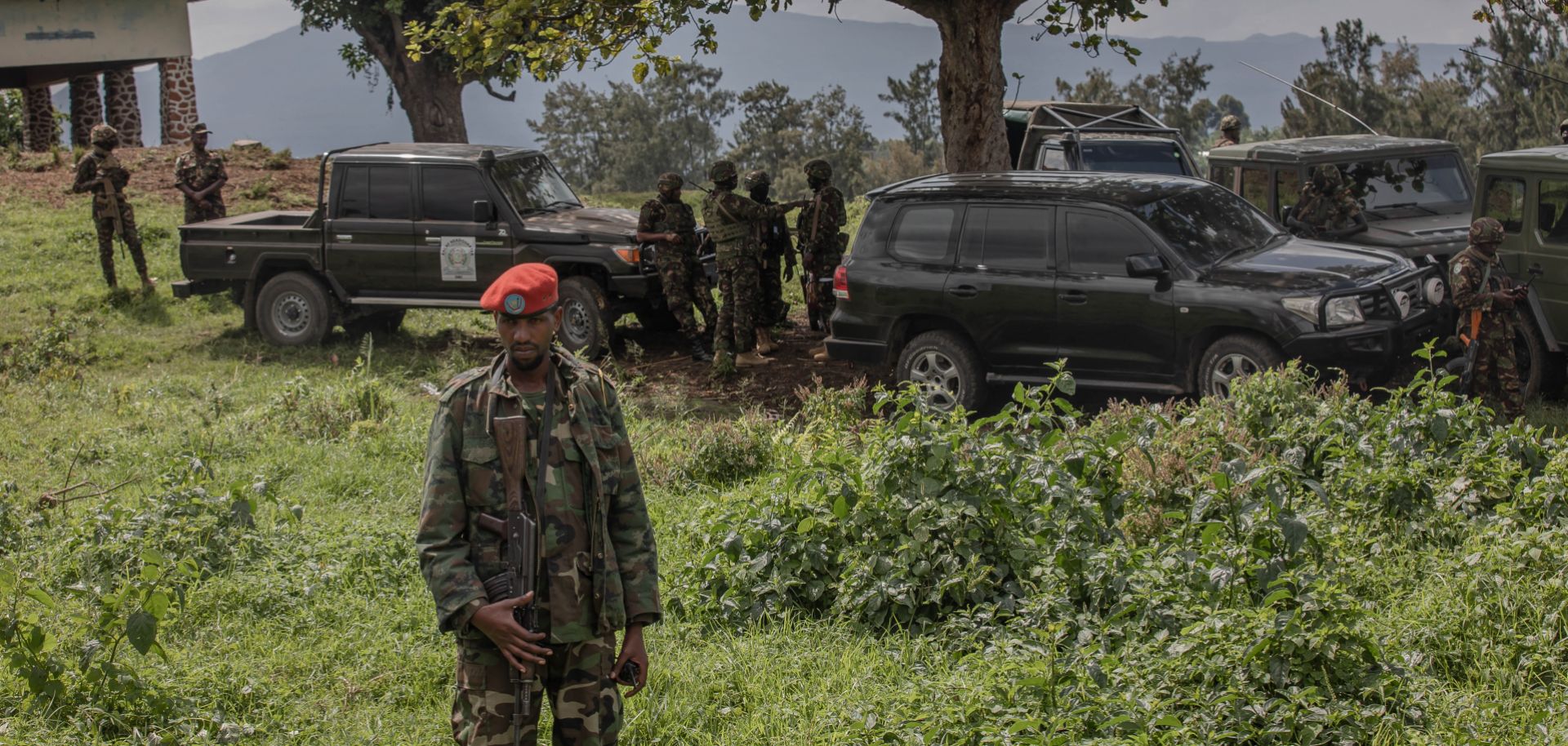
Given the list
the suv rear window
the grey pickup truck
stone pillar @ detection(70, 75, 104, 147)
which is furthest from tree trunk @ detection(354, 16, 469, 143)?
the suv rear window

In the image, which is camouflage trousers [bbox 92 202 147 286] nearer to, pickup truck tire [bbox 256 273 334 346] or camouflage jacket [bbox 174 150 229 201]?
camouflage jacket [bbox 174 150 229 201]

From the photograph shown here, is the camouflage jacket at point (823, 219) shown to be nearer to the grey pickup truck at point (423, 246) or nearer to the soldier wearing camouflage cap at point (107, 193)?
the grey pickup truck at point (423, 246)

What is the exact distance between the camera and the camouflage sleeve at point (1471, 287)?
8.49m

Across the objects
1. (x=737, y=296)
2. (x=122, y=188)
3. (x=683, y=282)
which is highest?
(x=122, y=188)

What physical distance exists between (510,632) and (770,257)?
912 cm

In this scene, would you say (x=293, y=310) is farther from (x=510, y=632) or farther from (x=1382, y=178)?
(x=510, y=632)

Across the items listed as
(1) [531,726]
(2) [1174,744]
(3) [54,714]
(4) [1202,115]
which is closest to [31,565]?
(3) [54,714]

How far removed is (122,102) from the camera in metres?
28.2

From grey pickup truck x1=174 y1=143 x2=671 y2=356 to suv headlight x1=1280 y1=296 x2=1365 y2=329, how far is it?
575 cm

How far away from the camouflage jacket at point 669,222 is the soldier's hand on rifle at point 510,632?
865cm

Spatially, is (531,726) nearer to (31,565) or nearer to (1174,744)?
(1174,744)

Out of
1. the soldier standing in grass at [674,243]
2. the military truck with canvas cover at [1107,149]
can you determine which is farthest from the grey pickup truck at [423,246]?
the military truck with canvas cover at [1107,149]

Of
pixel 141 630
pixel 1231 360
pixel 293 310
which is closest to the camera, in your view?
pixel 141 630

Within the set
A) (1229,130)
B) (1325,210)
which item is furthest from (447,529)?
(1229,130)
